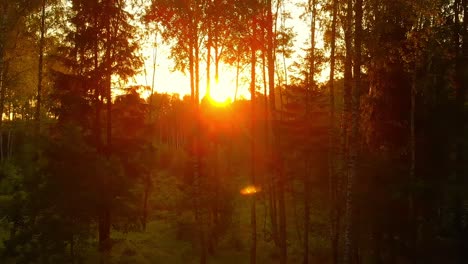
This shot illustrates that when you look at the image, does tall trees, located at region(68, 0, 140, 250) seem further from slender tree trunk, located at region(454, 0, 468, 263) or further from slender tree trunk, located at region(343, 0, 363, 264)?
slender tree trunk, located at region(454, 0, 468, 263)

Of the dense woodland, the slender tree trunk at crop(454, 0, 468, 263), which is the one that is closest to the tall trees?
the dense woodland

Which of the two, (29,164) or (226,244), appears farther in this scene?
(226,244)

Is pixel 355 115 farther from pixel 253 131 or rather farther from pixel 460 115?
pixel 460 115

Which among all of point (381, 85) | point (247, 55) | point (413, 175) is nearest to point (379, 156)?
point (413, 175)

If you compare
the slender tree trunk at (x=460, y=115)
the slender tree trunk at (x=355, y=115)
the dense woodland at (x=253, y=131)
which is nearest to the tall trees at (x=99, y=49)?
the dense woodland at (x=253, y=131)

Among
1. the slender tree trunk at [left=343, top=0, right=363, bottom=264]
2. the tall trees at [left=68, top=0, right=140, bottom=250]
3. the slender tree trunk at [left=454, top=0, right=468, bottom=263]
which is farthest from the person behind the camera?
the slender tree trunk at [left=454, top=0, right=468, bottom=263]

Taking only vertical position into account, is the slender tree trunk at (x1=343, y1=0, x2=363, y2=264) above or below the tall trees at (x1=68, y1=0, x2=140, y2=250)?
below

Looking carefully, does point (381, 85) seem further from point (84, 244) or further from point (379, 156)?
point (84, 244)

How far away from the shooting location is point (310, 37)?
2161cm

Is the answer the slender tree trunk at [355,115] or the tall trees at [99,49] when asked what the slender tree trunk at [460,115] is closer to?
the slender tree trunk at [355,115]

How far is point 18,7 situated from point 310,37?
14.8m

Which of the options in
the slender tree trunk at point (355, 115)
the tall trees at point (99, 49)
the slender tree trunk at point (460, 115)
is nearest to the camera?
the slender tree trunk at point (355, 115)

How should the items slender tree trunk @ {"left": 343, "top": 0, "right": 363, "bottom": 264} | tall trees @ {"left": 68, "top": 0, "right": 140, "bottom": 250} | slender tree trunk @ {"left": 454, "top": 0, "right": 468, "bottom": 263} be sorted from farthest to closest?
1. slender tree trunk @ {"left": 454, "top": 0, "right": 468, "bottom": 263}
2. tall trees @ {"left": 68, "top": 0, "right": 140, "bottom": 250}
3. slender tree trunk @ {"left": 343, "top": 0, "right": 363, "bottom": 264}

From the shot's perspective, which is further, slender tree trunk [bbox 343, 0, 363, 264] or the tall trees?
the tall trees
